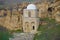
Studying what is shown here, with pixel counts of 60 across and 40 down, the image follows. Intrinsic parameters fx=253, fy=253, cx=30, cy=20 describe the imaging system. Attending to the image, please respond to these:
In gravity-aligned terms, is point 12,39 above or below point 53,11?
below

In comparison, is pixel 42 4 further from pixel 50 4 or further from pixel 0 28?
pixel 0 28

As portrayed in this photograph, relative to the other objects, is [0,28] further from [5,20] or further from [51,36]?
[51,36]

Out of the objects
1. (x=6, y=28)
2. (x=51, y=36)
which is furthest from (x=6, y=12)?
(x=51, y=36)

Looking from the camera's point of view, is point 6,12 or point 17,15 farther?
point 6,12

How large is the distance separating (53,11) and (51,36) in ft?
32.4

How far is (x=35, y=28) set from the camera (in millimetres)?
19078

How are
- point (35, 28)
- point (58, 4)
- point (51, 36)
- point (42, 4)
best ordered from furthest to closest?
point (42, 4), point (58, 4), point (35, 28), point (51, 36)

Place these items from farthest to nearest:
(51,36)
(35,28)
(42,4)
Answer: (42,4) → (35,28) → (51,36)

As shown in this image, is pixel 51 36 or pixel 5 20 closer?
pixel 51 36

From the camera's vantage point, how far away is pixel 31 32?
18.6 metres

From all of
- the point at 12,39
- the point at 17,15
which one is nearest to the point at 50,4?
the point at 17,15

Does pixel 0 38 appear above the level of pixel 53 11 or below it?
below

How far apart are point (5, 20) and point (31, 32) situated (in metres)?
7.14

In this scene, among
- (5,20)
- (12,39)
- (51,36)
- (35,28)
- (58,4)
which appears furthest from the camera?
(5,20)
